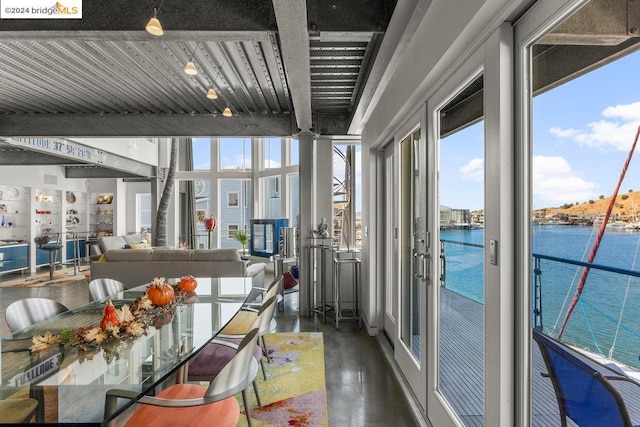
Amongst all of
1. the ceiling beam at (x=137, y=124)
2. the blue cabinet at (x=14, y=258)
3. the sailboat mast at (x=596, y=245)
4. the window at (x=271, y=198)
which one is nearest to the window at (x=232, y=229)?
the window at (x=271, y=198)

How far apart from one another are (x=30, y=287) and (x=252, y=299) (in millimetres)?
6320

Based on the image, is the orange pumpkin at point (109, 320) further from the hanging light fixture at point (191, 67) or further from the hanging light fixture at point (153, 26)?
the hanging light fixture at point (191, 67)

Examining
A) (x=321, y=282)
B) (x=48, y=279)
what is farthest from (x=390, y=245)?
(x=48, y=279)

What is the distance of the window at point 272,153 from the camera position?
864 centimetres

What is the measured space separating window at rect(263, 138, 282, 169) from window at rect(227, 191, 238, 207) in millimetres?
1349

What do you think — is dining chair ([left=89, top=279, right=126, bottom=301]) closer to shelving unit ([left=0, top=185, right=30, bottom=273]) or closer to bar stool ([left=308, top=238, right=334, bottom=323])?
bar stool ([left=308, top=238, right=334, bottom=323])

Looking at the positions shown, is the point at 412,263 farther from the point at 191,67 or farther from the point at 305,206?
the point at 191,67

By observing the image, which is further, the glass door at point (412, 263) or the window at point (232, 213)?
the window at point (232, 213)

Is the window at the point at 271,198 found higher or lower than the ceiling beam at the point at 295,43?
lower

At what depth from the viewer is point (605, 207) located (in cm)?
97

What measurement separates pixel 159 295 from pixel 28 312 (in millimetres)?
848

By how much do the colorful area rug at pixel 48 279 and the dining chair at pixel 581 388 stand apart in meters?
8.37

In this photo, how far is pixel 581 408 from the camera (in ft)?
3.53

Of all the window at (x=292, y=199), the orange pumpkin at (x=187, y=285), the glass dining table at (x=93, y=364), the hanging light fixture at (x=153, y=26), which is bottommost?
the glass dining table at (x=93, y=364)
